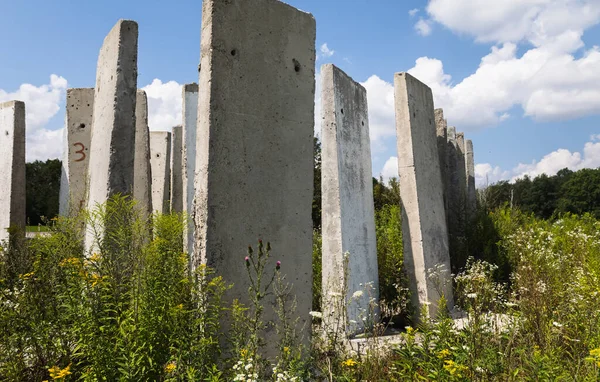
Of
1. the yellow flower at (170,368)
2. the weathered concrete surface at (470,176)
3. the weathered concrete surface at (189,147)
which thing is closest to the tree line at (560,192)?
the weathered concrete surface at (470,176)

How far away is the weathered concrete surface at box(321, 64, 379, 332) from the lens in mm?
5863

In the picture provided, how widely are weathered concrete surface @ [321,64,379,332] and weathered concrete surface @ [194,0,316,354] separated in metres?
1.60

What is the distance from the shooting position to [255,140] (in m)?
3.96

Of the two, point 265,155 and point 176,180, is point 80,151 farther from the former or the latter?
point 265,155

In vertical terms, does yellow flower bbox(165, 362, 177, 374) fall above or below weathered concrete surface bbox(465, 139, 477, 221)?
below

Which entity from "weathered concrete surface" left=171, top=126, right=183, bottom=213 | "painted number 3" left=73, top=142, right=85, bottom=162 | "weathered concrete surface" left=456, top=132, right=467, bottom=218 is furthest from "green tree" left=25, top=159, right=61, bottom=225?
"weathered concrete surface" left=456, top=132, right=467, bottom=218

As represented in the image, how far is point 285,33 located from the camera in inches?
167

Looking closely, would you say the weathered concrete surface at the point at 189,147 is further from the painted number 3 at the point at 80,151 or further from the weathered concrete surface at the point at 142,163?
the painted number 3 at the point at 80,151

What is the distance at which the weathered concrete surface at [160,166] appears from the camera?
35.2 ft

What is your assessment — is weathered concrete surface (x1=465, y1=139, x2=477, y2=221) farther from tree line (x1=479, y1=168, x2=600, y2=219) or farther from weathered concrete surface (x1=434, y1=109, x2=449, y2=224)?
tree line (x1=479, y1=168, x2=600, y2=219)

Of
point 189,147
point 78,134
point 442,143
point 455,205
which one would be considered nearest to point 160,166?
point 78,134

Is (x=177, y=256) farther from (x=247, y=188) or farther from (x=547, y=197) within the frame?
(x=547, y=197)

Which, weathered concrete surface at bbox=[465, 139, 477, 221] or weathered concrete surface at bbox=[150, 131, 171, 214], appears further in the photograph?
weathered concrete surface at bbox=[465, 139, 477, 221]

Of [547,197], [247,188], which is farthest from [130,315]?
[547,197]
